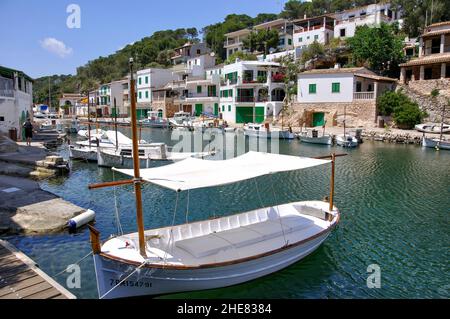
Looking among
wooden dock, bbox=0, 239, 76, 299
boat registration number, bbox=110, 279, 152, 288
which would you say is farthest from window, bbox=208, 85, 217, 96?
boat registration number, bbox=110, 279, 152, 288

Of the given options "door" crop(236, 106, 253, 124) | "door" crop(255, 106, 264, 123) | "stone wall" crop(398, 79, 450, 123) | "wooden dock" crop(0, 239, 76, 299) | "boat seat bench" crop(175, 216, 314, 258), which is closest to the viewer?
"wooden dock" crop(0, 239, 76, 299)

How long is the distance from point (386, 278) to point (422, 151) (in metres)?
29.6

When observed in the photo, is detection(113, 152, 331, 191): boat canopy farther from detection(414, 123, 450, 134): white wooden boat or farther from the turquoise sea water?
detection(414, 123, 450, 134): white wooden boat

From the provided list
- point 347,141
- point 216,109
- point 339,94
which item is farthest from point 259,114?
point 347,141

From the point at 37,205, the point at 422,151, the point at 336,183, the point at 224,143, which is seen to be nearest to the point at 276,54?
the point at 224,143

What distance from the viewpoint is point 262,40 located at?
8100 cm

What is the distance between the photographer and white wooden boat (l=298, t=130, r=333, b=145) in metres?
43.8

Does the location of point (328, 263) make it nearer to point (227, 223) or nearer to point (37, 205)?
point (227, 223)

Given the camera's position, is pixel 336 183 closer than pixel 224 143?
Yes

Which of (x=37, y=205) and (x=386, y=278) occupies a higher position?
(x=37, y=205)

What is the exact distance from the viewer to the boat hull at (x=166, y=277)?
985 cm

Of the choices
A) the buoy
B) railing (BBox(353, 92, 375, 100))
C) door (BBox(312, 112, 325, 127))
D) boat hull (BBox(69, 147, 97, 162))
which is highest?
→ railing (BBox(353, 92, 375, 100))

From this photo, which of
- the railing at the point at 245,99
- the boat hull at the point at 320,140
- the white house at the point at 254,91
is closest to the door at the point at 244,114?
the white house at the point at 254,91
